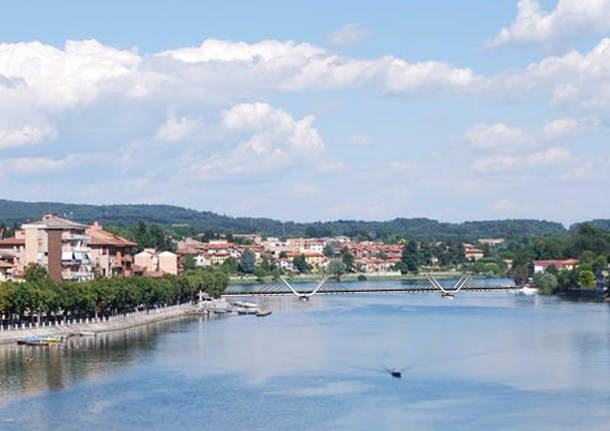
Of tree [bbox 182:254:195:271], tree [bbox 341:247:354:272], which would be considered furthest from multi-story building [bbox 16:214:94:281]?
tree [bbox 341:247:354:272]

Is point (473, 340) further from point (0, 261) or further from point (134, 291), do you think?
point (0, 261)

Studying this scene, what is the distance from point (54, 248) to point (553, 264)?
175 feet

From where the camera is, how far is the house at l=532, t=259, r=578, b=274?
105875 mm

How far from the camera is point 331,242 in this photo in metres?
184

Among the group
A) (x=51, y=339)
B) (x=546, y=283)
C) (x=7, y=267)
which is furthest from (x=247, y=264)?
(x=51, y=339)

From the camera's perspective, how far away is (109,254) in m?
72.1

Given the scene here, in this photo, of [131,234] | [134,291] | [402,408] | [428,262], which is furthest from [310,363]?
[428,262]

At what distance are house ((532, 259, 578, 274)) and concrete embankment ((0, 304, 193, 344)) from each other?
149 ft

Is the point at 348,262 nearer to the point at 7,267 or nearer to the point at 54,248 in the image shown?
the point at 54,248

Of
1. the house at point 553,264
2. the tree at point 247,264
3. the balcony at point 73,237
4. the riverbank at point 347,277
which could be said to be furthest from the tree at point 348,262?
the balcony at point 73,237

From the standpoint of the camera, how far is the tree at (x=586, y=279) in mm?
90500

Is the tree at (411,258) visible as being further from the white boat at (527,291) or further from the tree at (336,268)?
the white boat at (527,291)

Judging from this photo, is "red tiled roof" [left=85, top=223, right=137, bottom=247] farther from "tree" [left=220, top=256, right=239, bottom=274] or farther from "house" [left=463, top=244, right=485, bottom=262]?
"house" [left=463, top=244, right=485, bottom=262]

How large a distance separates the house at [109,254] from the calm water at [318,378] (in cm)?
1281
